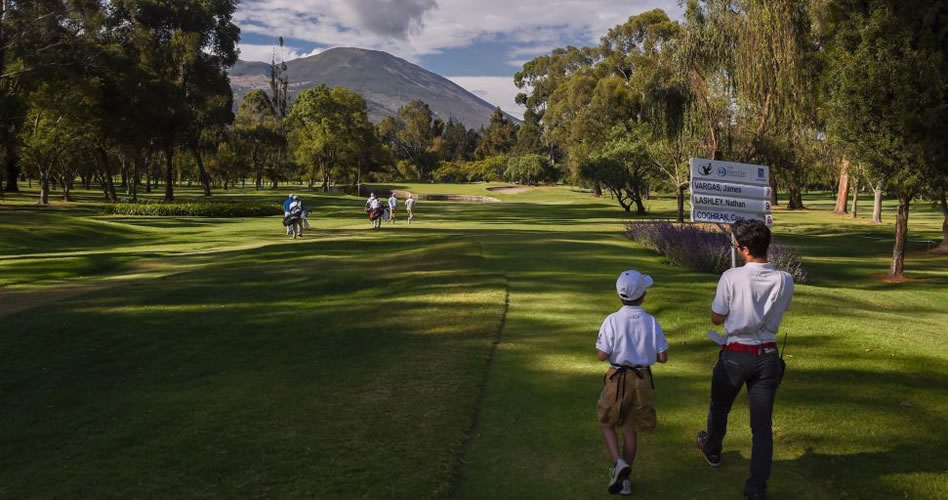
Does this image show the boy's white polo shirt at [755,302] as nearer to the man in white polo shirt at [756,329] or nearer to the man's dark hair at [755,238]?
the man in white polo shirt at [756,329]

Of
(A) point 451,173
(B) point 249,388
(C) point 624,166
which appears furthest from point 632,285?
(A) point 451,173

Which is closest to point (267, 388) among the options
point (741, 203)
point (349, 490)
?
point (349, 490)

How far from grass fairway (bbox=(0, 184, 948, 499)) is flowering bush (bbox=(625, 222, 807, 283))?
4.53 ft

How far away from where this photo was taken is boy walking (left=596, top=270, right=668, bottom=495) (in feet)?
16.6

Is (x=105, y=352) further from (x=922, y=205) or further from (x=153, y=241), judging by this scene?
(x=922, y=205)

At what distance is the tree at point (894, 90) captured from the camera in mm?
18141

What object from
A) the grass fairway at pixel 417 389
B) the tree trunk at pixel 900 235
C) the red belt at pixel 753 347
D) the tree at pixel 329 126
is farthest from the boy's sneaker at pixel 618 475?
the tree at pixel 329 126

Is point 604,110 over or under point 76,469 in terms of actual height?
over

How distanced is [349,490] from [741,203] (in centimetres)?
844

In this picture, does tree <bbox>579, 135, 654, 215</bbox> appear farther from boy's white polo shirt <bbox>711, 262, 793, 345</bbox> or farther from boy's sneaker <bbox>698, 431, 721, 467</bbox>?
boy's white polo shirt <bbox>711, 262, 793, 345</bbox>

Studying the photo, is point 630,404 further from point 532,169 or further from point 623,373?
point 532,169

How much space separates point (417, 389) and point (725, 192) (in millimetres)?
6440

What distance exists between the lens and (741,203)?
1107 cm

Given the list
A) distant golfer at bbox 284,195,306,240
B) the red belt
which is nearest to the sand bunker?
distant golfer at bbox 284,195,306,240
